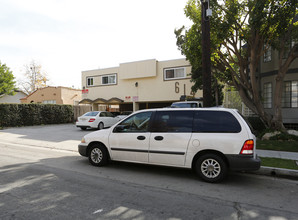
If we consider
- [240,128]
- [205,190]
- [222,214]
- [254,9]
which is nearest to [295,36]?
[254,9]

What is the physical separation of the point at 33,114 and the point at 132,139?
16.7 metres

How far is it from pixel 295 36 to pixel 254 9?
385 cm

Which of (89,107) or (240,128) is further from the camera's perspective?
(89,107)

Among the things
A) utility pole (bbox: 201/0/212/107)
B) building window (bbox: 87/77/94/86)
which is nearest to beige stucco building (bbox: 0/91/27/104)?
building window (bbox: 87/77/94/86)

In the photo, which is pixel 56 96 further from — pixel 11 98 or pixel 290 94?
pixel 290 94

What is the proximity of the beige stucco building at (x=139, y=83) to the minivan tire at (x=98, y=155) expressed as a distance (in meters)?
14.8

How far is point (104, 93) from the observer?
83.6ft

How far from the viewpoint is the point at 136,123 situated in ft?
19.4

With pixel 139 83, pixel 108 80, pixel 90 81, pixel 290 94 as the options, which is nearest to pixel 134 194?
pixel 290 94

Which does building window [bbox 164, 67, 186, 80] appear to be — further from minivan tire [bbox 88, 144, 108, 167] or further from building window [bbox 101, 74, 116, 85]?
minivan tire [bbox 88, 144, 108, 167]

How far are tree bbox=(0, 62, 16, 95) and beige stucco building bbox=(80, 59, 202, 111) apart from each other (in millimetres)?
20774

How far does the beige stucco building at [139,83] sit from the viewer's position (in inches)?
848

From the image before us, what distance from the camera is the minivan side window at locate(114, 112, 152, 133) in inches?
229

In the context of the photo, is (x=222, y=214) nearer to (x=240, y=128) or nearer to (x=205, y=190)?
(x=205, y=190)
